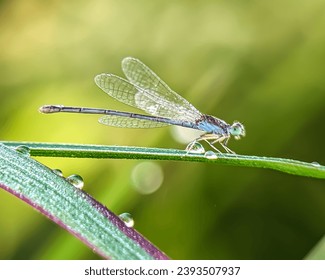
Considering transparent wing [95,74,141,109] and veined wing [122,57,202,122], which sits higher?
veined wing [122,57,202,122]

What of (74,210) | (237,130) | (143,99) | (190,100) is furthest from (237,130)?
(74,210)

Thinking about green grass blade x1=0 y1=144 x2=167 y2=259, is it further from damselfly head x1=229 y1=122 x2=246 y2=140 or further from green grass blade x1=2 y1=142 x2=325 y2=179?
damselfly head x1=229 y1=122 x2=246 y2=140

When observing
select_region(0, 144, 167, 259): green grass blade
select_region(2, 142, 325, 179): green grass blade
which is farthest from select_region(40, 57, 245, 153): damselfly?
select_region(0, 144, 167, 259): green grass blade

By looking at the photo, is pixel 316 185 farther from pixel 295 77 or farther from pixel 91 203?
pixel 91 203

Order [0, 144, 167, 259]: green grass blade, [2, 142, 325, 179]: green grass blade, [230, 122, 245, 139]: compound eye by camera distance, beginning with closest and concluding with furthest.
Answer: [0, 144, 167, 259]: green grass blade → [2, 142, 325, 179]: green grass blade → [230, 122, 245, 139]: compound eye

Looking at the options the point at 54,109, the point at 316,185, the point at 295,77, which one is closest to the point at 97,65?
the point at 54,109

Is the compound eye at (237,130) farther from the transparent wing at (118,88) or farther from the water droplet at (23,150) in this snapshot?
the water droplet at (23,150)

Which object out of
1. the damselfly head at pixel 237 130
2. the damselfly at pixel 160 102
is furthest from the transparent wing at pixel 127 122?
the damselfly head at pixel 237 130

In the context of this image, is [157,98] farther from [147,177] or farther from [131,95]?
[147,177]
